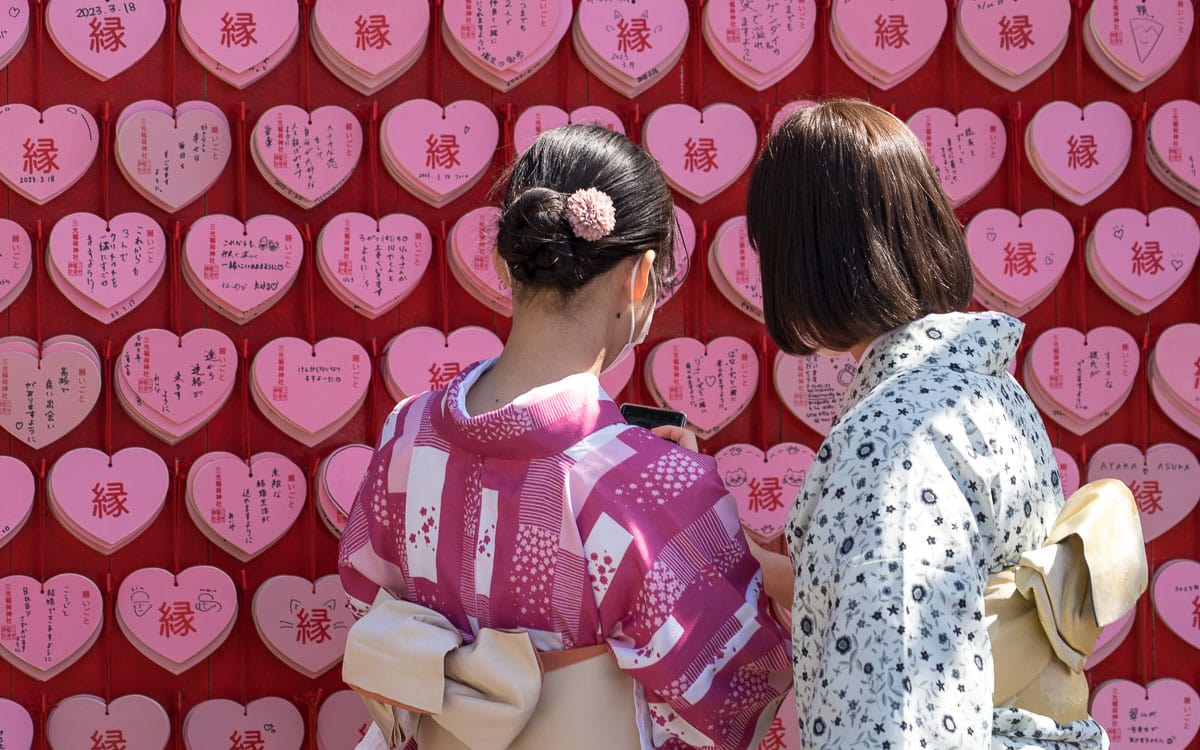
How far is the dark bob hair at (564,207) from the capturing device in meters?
1.57

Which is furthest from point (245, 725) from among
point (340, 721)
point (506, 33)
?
point (506, 33)

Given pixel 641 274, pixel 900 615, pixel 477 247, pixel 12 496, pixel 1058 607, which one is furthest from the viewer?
pixel 477 247

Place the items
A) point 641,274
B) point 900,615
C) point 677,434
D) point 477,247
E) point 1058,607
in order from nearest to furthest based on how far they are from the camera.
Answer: point 900,615
point 1058,607
point 641,274
point 677,434
point 477,247

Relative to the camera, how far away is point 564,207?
1.55m

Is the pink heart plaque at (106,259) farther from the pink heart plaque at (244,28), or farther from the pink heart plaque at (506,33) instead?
the pink heart plaque at (506,33)

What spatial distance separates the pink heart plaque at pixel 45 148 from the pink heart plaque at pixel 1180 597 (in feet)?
6.95

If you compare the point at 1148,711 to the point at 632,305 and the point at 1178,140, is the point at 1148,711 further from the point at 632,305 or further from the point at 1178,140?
the point at 632,305

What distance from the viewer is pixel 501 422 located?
1.54 m

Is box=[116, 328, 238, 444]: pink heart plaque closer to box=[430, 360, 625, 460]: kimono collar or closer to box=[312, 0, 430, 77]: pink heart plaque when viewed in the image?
box=[312, 0, 430, 77]: pink heart plaque

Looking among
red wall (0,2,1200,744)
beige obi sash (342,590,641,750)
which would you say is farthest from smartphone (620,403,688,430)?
red wall (0,2,1200,744)

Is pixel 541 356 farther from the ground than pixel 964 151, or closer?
closer

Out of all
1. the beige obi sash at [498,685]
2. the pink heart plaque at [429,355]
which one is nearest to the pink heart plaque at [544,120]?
the pink heart plaque at [429,355]

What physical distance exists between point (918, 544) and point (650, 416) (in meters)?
0.66

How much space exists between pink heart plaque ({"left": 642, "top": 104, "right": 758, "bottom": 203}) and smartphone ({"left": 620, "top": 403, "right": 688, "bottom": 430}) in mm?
636
